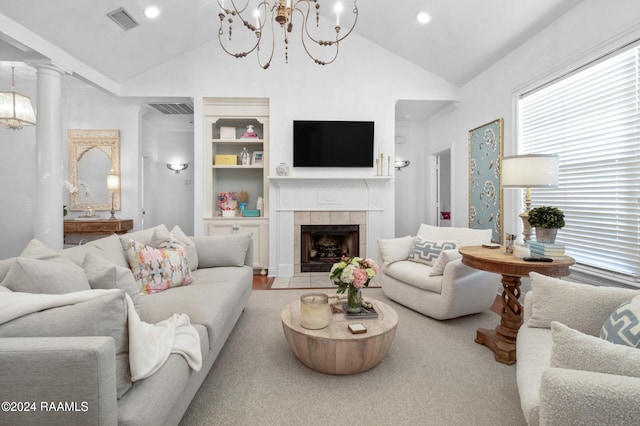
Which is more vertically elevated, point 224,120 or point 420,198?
point 224,120

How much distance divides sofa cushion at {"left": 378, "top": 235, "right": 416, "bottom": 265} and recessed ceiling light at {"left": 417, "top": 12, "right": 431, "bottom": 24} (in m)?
2.56

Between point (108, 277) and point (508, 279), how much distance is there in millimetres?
2478

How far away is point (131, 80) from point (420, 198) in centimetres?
534

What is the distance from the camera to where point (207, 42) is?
4.46 metres

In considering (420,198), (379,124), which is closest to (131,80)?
(379,124)

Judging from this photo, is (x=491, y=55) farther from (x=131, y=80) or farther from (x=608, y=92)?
(x=131, y=80)

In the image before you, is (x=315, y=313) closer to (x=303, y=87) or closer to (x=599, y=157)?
(x=599, y=157)

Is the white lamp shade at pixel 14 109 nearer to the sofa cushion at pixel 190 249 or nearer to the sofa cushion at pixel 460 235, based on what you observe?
the sofa cushion at pixel 190 249

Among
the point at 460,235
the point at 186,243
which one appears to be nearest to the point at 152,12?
the point at 186,243

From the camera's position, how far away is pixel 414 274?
9.82ft

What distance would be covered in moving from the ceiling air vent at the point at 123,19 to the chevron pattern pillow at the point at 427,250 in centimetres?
404

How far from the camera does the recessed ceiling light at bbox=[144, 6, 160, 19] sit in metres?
3.51

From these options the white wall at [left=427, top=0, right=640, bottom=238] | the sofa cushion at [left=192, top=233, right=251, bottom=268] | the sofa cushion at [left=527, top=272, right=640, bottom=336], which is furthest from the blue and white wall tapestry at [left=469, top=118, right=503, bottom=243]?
the sofa cushion at [left=192, top=233, right=251, bottom=268]

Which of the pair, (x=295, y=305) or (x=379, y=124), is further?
(x=379, y=124)
